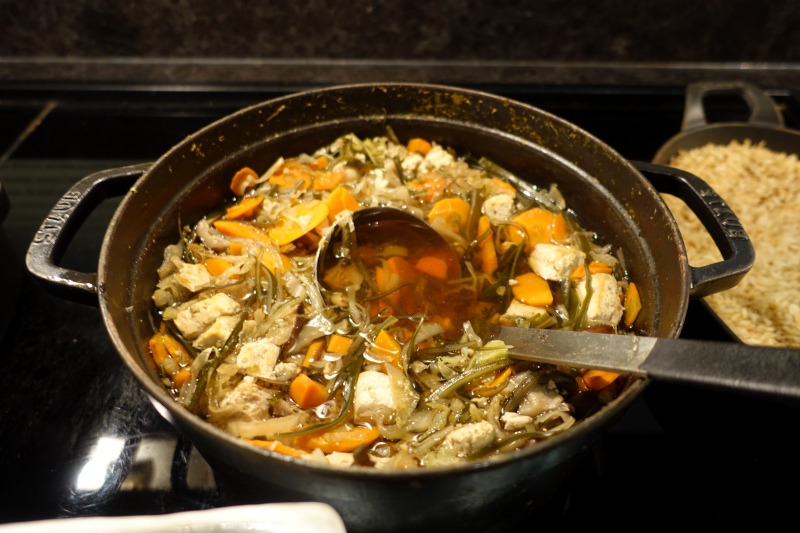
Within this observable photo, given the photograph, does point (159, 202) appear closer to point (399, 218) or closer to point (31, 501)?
point (399, 218)

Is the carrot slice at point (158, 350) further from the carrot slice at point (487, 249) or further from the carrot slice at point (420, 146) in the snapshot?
the carrot slice at point (420, 146)

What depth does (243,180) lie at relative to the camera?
6.81 ft

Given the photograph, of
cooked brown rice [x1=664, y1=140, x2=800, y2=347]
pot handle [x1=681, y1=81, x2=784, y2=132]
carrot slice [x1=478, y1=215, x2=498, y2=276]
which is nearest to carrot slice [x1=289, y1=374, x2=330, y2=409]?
carrot slice [x1=478, y1=215, x2=498, y2=276]

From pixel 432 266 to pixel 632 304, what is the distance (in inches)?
25.8

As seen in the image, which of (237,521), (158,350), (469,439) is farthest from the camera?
(158,350)

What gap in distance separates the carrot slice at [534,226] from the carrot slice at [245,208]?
37.2 inches

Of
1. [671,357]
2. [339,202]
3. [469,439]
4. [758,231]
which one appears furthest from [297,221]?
[758,231]

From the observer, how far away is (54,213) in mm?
1538

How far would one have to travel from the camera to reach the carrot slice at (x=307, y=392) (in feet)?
5.03

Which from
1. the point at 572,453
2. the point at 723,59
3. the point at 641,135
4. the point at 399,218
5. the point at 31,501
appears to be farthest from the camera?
the point at 723,59

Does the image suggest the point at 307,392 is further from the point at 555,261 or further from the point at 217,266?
the point at 555,261

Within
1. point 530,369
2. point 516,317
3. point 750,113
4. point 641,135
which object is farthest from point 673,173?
point 750,113

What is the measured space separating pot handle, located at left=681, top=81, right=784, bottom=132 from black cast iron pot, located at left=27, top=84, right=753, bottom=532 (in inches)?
41.1

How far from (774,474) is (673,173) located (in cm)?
103
